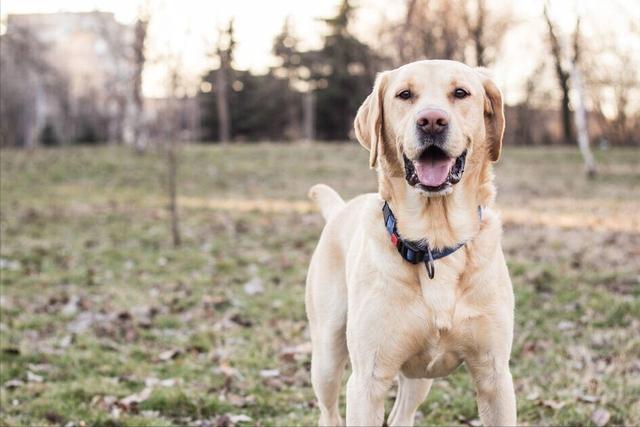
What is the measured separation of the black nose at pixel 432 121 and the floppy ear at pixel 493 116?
0.43 m

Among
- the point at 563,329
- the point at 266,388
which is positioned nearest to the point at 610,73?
the point at 563,329

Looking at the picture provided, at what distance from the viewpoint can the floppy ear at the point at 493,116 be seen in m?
3.16

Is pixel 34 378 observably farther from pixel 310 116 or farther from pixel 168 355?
pixel 310 116

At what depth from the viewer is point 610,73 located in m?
30.3

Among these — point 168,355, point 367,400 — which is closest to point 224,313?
point 168,355

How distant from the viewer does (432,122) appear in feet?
9.20

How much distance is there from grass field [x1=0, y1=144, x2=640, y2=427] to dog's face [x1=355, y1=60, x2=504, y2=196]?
203 cm

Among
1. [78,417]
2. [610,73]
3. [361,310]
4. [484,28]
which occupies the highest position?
[484,28]

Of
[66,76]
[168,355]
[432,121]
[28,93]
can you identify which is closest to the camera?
[432,121]

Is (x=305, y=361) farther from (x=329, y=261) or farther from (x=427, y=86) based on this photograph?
(x=427, y=86)

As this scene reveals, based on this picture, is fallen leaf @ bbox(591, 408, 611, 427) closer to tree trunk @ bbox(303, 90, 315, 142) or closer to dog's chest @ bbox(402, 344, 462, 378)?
dog's chest @ bbox(402, 344, 462, 378)

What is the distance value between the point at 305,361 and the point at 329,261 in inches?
77.8

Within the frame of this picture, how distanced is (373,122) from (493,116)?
54 centimetres

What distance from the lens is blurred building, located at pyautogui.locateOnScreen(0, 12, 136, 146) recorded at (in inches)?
930
